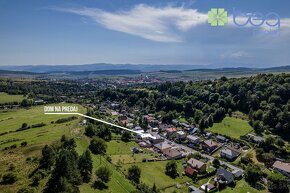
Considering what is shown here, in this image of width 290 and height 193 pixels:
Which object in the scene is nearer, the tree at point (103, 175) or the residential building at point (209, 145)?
the tree at point (103, 175)

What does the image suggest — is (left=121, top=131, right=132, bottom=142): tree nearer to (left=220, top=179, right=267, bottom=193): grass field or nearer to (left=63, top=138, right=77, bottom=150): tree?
(left=63, top=138, right=77, bottom=150): tree

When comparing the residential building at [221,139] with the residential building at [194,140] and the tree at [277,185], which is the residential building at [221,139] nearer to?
the residential building at [194,140]

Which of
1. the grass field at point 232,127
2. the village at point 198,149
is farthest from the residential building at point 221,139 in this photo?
the grass field at point 232,127

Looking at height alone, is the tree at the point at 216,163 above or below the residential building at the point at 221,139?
below

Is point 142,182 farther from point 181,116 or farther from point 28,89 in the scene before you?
point 28,89

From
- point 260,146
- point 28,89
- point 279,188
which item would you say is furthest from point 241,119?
point 28,89

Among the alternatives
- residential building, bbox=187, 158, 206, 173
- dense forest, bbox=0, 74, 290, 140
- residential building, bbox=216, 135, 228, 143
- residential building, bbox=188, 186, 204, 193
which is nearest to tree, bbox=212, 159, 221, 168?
residential building, bbox=187, 158, 206, 173

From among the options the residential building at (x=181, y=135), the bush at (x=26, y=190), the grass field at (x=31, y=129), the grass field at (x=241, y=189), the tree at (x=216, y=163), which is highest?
the bush at (x=26, y=190)
